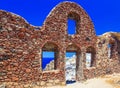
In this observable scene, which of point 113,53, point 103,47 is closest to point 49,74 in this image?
point 103,47

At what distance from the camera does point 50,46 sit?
19.6 metres

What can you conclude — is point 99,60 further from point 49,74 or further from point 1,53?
point 1,53

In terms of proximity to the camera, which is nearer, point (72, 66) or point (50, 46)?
point (50, 46)

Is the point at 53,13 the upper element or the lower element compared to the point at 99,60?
upper

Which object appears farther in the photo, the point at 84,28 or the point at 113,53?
the point at 113,53

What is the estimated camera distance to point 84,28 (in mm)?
22453

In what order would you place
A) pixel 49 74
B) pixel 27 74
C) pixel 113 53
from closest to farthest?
pixel 27 74, pixel 49 74, pixel 113 53

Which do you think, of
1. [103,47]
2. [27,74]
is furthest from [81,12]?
[27,74]

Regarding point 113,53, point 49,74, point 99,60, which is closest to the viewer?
point 49,74

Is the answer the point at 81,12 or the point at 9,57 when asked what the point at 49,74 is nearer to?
the point at 9,57

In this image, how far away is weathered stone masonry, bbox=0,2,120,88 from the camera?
16.1m

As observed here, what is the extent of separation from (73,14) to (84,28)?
5.90 feet

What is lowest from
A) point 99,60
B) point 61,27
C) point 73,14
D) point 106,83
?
point 106,83

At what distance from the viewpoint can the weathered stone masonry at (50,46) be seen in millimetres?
16094
